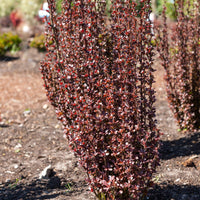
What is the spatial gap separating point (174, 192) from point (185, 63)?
84.4 inches

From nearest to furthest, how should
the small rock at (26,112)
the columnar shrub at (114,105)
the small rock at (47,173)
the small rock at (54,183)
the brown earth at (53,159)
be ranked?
1. the columnar shrub at (114,105)
2. the brown earth at (53,159)
3. the small rock at (54,183)
4. the small rock at (47,173)
5. the small rock at (26,112)

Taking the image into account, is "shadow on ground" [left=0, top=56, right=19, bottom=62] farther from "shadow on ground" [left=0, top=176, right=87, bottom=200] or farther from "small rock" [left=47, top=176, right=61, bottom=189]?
"small rock" [left=47, top=176, right=61, bottom=189]

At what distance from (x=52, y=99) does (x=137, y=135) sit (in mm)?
1366

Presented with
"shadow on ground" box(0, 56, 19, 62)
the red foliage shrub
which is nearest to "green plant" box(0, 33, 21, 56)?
"shadow on ground" box(0, 56, 19, 62)

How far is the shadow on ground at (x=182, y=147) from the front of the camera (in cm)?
438

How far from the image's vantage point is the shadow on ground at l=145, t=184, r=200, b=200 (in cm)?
338

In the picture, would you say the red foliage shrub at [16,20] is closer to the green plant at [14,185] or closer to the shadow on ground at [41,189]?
the green plant at [14,185]

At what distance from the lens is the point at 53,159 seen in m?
4.68

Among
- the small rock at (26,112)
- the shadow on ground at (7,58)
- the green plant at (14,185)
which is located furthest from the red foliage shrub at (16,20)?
the green plant at (14,185)

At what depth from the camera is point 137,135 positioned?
115 inches

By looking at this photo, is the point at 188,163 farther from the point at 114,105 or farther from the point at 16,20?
the point at 16,20

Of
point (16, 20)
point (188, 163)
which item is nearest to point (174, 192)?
point (188, 163)

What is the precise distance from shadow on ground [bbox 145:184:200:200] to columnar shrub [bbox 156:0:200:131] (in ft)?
5.21

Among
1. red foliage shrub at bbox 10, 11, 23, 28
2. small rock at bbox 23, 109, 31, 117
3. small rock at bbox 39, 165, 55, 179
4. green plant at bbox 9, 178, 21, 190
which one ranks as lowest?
green plant at bbox 9, 178, 21, 190
